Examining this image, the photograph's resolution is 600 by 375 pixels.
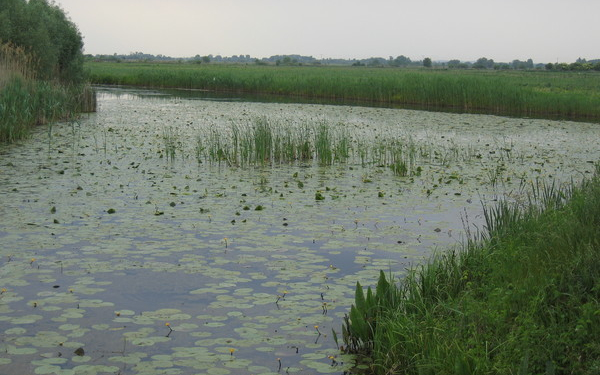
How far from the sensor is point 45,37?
76.7ft

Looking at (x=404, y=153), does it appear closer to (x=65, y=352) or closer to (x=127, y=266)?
(x=127, y=266)

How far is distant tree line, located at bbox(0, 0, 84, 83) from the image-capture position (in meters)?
21.9

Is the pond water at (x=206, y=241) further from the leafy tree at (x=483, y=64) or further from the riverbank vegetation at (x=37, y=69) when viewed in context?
the leafy tree at (x=483, y=64)

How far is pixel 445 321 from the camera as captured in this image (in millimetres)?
4574

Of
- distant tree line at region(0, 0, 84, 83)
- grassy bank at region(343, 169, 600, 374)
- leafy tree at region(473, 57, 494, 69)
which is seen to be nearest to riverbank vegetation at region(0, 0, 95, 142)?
distant tree line at region(0, 0, 84, 83)

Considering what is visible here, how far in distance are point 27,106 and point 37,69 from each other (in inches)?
280

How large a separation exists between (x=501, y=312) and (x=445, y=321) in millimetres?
386

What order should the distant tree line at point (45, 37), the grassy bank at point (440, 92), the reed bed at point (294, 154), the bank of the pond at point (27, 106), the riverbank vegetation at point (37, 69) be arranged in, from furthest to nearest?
the grassy bank at point (440, 92)
the distant tree line at point (45, 37)
the riverbank vegetation at point (37, 69)
the bank of the pond at point (27, 106)
the reed bed at point (294, 154)

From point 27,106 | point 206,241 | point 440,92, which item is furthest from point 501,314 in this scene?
point 440,92

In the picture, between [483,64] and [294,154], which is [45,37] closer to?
[294,154]

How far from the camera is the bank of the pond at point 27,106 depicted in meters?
14.7

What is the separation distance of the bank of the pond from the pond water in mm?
839

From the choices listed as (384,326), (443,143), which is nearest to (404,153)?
(443,143)

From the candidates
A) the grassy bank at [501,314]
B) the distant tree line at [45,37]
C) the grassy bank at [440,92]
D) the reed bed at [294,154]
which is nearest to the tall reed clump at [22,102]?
the distant tree line at [45,37]
